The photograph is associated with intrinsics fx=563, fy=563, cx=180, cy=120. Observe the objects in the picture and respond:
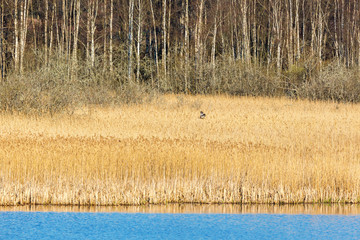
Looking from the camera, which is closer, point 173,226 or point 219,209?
point 173,226

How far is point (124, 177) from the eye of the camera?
9484 mm

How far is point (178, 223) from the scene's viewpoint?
24.7 feet

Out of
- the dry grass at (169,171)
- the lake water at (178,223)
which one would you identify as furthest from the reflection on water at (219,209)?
the dry grass at (169,171)

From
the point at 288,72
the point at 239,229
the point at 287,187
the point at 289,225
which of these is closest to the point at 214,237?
the point at 239,229

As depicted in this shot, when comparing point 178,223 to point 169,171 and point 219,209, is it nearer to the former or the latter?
point 219,209

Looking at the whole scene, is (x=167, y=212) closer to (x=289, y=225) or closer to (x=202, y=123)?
(x=289, y=225)

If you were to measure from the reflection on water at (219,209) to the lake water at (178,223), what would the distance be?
0.01 metres

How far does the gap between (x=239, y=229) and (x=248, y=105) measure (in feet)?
52.7

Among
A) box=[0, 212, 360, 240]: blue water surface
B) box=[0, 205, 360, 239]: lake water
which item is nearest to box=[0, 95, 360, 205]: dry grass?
box=[0, 205, 360, 239]: lake water

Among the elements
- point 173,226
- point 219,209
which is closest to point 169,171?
point 219,209

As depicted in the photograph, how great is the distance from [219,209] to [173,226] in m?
1.37

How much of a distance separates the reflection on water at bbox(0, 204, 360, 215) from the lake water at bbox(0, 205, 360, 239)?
15 mm

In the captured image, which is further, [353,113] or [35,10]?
[35,10]

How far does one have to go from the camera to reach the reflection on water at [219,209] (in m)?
8.34
